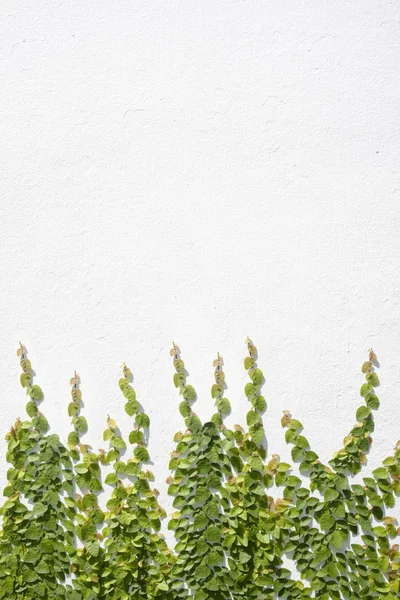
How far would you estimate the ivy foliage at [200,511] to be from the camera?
2527 millimetres

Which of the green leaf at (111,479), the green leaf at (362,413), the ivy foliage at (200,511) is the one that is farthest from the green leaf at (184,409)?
the green leaf at (362,413)

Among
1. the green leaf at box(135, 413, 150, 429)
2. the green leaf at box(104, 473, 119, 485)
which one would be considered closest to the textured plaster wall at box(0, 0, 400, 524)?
the green leaf at box(135, 413, 150, 429)

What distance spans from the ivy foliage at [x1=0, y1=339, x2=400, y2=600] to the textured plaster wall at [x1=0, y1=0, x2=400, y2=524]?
0.16ft

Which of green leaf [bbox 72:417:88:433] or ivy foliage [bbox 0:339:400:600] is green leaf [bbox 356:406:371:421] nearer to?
ivy foliage [bbox 0:339:400:600]

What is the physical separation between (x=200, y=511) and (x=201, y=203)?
1069mm

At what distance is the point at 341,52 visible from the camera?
8.28 ft

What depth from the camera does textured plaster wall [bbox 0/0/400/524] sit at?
2518mm

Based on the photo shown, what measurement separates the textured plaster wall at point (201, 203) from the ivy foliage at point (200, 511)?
0.16 ft

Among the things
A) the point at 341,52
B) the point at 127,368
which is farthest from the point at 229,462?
the point at 341,52

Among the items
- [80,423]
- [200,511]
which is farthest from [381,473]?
[80,423]

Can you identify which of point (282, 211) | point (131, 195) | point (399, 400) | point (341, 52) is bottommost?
point (399, 400)

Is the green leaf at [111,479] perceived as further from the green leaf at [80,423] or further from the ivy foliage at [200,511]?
the green leaf at [80,423]

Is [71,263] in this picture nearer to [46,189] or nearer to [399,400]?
[46,189]

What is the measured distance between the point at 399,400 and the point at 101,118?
4.67 ft
